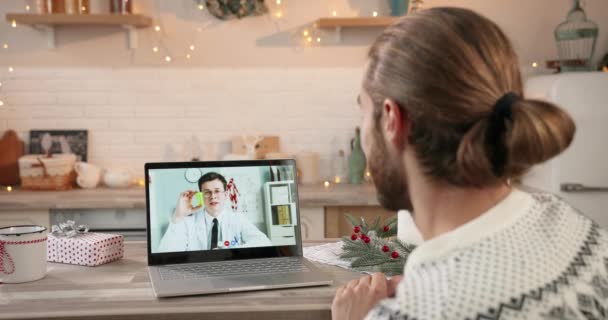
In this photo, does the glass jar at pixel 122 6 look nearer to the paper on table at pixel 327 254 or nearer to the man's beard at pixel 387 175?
the paper on table at pixel 327 254

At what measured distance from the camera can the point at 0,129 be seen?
4.21 meters

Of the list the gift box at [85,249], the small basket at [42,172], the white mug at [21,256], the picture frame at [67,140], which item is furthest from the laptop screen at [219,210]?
the picture frame at [67,140]

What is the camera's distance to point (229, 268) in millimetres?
1864

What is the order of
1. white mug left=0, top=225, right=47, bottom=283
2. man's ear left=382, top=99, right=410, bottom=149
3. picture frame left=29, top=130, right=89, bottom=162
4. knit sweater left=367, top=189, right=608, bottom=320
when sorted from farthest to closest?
picture frame left=29, top=130, right=89, bottom=162 < white mug left=0, top=225, right=47, bottom=283 < man's ear left=382, top=99, right=410, bottom=149 < knit sweater left=367, top=189, right=608, bottom=320

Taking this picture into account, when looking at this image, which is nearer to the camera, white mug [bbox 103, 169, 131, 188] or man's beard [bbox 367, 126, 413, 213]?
man's beard [bbox 367, 126, 413, 213]

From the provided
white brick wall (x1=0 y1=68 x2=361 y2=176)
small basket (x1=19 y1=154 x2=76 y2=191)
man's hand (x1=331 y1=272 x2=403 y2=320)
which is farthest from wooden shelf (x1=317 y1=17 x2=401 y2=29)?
man's hand (x1=331 y1=272 x2=403 y2=320)

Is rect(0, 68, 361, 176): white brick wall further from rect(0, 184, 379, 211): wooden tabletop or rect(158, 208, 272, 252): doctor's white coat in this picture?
rect(158, 208, 272, 252): doctor's white coat

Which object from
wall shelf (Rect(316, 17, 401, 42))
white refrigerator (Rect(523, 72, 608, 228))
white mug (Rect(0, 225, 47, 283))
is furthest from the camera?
wall shelf (Rect(316, 17, 401, 42))

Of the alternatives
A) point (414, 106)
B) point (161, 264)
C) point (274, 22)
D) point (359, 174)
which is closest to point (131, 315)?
point (161, 264)

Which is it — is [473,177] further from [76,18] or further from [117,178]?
[76,18]

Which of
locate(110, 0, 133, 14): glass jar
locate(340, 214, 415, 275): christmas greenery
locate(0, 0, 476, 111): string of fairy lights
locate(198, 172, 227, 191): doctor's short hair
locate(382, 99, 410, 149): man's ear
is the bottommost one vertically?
locate(340, 214, 415, 275): christmas greenery

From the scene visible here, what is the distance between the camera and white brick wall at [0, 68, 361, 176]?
4.22 meters

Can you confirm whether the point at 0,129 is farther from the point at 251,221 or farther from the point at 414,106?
the point at 414,106

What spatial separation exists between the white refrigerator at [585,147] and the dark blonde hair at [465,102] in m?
2.83
